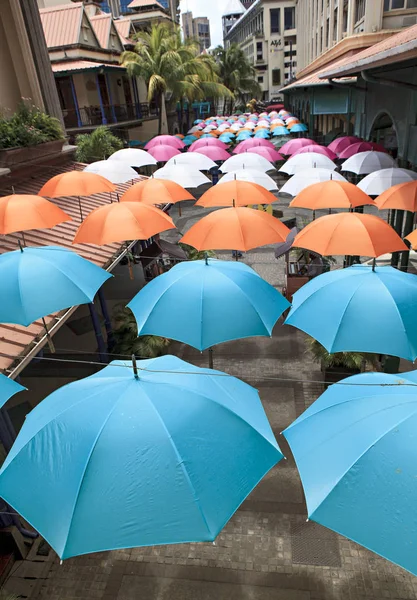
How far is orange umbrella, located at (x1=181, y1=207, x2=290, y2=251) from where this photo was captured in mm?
8106

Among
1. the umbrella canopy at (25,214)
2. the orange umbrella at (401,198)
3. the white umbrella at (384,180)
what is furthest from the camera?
the white umbrella at (384,180)

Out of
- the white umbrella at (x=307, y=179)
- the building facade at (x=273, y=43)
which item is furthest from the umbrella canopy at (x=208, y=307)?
the building facade at (x=273, y=43)

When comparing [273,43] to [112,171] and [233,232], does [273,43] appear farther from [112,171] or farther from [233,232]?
[233,232]

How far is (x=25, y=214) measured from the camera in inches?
322

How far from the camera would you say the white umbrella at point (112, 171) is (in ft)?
43.4

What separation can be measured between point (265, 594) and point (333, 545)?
1056 mm

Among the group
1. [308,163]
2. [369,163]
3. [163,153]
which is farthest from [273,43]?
[369,163]

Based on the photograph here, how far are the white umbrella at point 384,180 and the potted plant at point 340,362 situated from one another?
519 cm

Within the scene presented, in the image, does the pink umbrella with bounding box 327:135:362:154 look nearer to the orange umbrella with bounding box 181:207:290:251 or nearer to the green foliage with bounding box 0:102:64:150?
the green foliage with bounding box 0:102:64:150

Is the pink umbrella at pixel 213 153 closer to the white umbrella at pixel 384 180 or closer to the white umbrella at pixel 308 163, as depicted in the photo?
the white umbrella at pixel 308 163

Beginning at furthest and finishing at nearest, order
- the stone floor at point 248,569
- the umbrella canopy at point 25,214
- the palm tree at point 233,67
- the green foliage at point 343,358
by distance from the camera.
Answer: the palm tree at point 233,67 → the umbrella canopy at point 25,214 → the green foliage at point 343,358 → the stone floor at point 248,569

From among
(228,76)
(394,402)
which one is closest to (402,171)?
(394,402)

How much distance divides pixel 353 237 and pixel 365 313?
2277 millimetres

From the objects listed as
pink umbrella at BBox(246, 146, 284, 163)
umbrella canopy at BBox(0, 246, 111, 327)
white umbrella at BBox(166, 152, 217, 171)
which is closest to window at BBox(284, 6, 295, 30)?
pink umbrella at BBox(246, 146, 284, 163)
